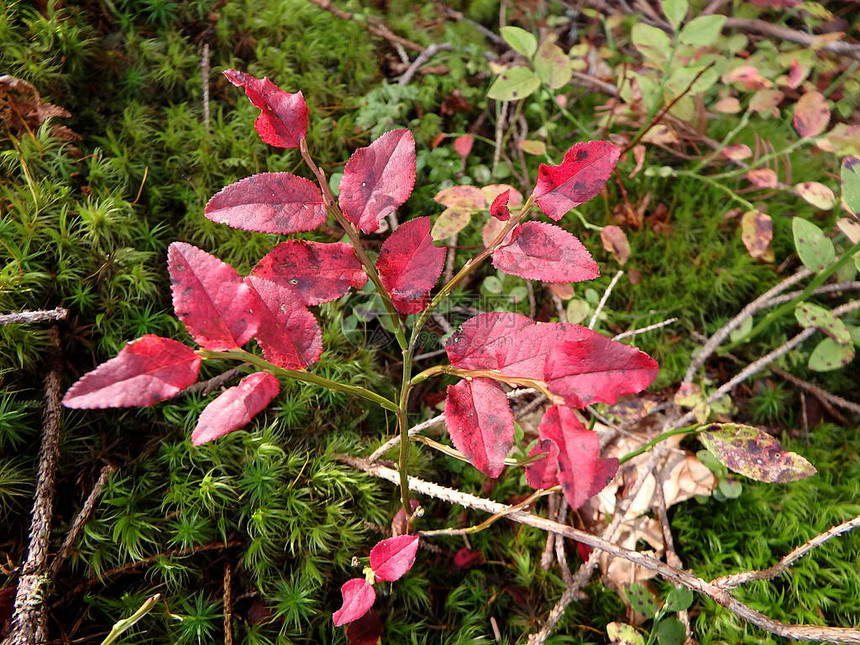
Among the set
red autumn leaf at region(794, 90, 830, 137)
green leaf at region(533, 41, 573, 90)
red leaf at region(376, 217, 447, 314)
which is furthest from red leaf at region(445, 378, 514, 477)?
red autumn leaf at region(794, 90, 830, 137)

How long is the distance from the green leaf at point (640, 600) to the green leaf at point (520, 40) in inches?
84.5

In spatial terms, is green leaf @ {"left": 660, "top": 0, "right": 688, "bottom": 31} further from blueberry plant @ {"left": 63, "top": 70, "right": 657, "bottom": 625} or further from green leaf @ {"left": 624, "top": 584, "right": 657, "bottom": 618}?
green leaf @ {"left": 624, "top": 584, "right": 657, "bottom": 618}

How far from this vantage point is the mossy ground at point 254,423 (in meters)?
1.69

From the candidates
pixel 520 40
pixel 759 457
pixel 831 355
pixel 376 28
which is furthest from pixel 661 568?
pixel 376 28

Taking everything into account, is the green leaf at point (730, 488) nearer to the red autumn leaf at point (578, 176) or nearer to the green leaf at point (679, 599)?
the green leaf at point (679, 599)

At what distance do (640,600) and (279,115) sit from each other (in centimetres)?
177

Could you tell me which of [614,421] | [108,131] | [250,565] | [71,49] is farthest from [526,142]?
[250,565]

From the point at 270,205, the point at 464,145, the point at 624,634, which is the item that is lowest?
the point at 624,634

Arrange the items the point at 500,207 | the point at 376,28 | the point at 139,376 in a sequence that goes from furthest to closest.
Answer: the point at 376,28 < the point at 500,207 < the point at 139,376

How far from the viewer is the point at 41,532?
5.00 ft

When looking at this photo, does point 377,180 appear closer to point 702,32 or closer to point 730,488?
point 730,488

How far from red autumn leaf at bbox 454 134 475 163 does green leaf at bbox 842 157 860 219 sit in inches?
58.2

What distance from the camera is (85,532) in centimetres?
162

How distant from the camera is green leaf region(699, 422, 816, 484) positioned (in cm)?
156
